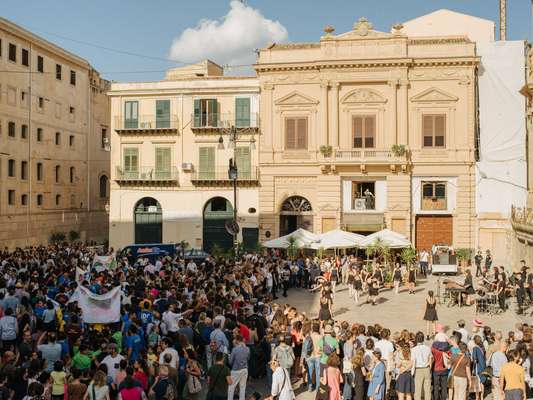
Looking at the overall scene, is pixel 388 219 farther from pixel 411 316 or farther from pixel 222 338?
pixel 222 338

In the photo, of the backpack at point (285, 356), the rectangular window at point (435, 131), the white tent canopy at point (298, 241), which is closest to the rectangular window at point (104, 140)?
the white tent canopy at point (298, 241)

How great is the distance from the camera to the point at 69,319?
14047mm

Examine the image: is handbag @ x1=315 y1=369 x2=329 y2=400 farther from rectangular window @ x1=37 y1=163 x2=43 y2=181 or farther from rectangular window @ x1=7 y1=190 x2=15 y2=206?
rectangular window @ x1=37 y1=163 x2=43 y2=181

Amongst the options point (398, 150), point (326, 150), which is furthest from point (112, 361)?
point (398, 150)

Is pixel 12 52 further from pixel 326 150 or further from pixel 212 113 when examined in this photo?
pixel 326 150

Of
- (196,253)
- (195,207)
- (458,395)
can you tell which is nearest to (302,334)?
(458,395)

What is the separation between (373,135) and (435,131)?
3761mm

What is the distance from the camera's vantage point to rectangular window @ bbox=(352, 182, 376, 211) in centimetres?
3781

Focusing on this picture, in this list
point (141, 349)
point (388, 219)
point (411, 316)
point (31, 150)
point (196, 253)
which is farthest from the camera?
point (31, 150)

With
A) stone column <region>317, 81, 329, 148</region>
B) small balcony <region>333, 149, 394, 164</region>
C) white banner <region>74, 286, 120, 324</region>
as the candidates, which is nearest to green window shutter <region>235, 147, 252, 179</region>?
stone column <region>317, 81, 329, 148</region>

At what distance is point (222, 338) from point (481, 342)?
5518mm

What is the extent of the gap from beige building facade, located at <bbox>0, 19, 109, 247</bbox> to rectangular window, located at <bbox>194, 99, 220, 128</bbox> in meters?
14.0

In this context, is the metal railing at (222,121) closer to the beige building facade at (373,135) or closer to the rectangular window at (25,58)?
the beige building facade at (373,135)

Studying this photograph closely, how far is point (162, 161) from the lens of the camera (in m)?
41.7
